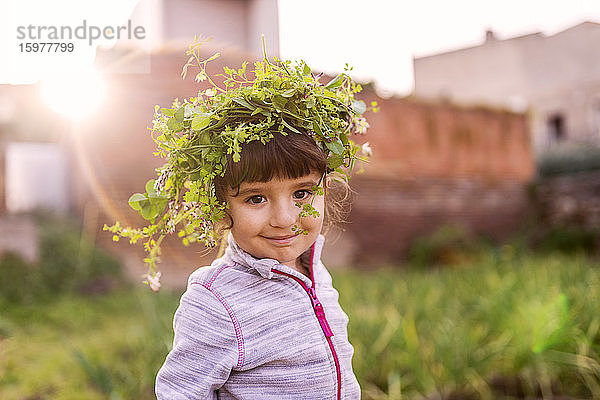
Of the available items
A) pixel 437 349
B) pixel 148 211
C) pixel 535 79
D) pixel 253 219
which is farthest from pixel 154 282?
pixel 535 79

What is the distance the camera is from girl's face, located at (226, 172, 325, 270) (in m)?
1.18

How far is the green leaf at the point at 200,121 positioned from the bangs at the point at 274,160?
8 centimetres

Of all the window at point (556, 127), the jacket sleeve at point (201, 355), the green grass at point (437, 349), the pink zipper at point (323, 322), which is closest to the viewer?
the jacket sleeve at point (201, 355)

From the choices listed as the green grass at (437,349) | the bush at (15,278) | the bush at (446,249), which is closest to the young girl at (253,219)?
the green grass at (437,349)

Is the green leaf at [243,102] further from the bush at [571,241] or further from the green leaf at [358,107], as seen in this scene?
the bush at [571,241]

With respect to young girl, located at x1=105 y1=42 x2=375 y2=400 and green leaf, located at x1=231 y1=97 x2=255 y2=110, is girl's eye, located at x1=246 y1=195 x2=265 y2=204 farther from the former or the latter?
green leaf, located at x1=231 y1=97 x2=255 y2=110

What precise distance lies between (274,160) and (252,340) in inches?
14.7

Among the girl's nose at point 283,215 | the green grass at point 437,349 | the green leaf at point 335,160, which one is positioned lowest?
the green grass at point 437,349

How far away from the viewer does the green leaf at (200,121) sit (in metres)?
1.14

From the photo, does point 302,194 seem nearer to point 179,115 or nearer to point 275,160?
point 275,160

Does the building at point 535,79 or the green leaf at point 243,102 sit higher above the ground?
the building at point 535,79

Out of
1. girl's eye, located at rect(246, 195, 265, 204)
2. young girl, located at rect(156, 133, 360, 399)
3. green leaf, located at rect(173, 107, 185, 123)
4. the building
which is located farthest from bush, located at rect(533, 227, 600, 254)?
green leaf, located at rect(173, 107, 185, 123)

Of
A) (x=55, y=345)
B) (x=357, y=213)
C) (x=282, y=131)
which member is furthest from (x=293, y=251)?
(x=357, y=213)

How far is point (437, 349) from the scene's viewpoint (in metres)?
2.81
